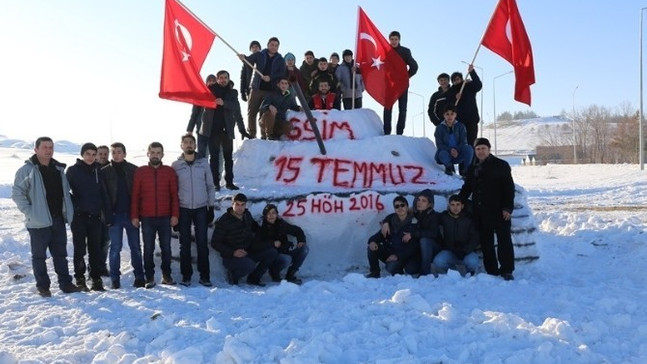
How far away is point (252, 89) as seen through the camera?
30.2ft

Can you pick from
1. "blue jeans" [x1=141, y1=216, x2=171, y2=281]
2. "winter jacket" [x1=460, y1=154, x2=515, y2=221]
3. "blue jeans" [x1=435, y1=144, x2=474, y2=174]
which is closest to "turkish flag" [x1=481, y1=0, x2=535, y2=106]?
"blue jeans" [x1=435, y1=144, x2=474, y2=174]

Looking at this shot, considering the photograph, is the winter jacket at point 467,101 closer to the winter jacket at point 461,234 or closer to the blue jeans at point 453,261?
the winter jacket at point 461,234

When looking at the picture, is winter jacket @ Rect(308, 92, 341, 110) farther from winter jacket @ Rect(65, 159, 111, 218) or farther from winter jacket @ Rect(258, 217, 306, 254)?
winter jacket @ Rect(65, 159, 111, 218)

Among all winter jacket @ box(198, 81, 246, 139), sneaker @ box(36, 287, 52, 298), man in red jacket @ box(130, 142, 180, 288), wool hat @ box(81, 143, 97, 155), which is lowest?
sneaker @ box(36, 287, 52, 298)

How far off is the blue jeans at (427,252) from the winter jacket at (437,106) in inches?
100

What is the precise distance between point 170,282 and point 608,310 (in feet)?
15.3

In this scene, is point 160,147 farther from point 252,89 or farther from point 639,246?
point 639,246

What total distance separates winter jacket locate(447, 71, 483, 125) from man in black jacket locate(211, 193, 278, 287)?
3.75m

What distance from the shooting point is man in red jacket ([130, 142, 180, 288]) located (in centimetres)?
693

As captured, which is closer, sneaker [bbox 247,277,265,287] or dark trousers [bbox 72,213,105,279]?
dark trousers [bbox 72,213,105,279]

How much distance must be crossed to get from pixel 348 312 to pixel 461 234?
2556 millimetres

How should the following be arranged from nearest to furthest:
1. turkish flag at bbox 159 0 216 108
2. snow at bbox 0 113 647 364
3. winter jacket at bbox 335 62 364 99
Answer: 1. snow at bbox 0 113 647 364
2. turkish flag at bbox 159 0 216 108
3. winter jacket at bbox 335 62 364 99

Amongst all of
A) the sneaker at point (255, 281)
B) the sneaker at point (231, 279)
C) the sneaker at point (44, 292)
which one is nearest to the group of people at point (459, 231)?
the sneaker at point (255, 281)

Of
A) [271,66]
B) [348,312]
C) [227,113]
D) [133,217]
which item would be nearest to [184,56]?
[227,113]
